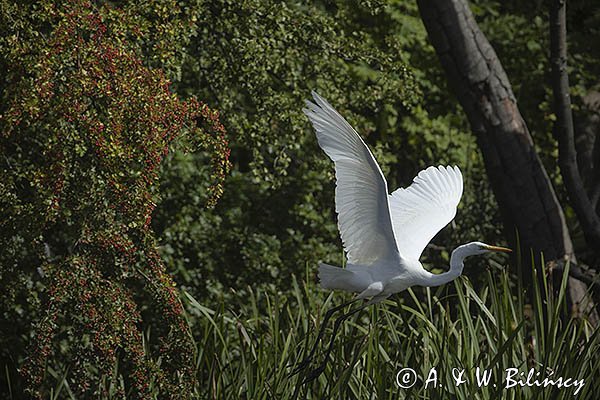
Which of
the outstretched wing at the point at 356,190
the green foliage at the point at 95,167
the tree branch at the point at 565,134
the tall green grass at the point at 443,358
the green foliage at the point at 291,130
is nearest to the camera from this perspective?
the outstretched wing at the point at 356,190

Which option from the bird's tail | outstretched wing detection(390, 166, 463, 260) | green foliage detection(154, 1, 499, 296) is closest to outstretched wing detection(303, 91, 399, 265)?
the bird's tail

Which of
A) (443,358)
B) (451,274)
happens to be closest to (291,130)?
(451,274)

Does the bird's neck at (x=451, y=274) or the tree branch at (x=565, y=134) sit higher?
the tree branch at (x=565, y=134)

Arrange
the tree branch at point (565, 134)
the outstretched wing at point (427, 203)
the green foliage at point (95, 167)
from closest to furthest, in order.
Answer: the green foliage at point (95, 167), the outstretched wing at point (427, 203), the tree branch at point (565, 134)

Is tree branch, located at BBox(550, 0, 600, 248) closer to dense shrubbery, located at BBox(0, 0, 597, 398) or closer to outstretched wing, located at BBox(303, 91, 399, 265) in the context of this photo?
dense shrubbery, located at BBox(0, 0, 597, 398)

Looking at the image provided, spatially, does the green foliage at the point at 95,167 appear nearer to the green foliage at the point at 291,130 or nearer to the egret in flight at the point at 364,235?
the egret in flight at the point at 364,235

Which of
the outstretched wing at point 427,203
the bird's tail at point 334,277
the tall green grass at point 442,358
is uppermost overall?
the outstretched wing at point 427,203

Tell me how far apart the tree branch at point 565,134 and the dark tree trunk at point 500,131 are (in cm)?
14

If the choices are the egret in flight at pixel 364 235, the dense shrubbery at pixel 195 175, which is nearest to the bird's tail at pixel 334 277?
the egret in flight at pixel 364 235

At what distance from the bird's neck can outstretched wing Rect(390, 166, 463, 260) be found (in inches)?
16.5

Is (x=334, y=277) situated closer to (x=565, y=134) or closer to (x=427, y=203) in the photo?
(x=427, y=203)

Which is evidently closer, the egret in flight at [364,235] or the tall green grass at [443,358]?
the egret in flight at [364,235]

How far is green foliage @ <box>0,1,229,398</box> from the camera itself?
13.1 ft

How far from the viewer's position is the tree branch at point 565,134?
563cm
